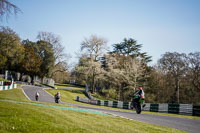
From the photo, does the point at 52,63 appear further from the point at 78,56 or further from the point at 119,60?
the point at 119,60

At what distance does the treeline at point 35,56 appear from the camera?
199 ft

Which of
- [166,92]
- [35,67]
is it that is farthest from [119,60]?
[35,67]

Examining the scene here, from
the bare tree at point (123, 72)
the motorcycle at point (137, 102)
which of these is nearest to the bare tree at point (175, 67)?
the bare tree at point (123, 72)

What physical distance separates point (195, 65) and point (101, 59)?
27390 millimetres

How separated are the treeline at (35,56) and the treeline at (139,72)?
38.4 ft

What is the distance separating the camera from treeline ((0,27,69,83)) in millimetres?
60625

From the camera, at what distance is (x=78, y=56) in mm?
58406

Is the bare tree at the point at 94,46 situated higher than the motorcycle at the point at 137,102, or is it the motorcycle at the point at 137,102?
the bare tree at the point at 94,46

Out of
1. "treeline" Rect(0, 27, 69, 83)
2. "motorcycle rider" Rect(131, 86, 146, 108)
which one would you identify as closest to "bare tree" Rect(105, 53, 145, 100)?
"treeline" Rect(0, 27, 69, 83)

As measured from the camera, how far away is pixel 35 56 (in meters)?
66.2

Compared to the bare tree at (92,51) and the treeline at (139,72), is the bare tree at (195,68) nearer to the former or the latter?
the treeline at (139,72)

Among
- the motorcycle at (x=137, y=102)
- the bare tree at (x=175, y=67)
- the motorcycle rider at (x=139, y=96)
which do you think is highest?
the bare tree at (x=175, y=67)

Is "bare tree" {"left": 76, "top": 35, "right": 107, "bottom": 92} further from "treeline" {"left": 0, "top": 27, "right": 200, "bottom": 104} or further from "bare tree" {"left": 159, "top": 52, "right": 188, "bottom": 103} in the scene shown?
"bare tree" {"left": 159, "top": 52, "right": 188, "bottom": 103}

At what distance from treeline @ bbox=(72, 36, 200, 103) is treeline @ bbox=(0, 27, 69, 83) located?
11701 millimetres
